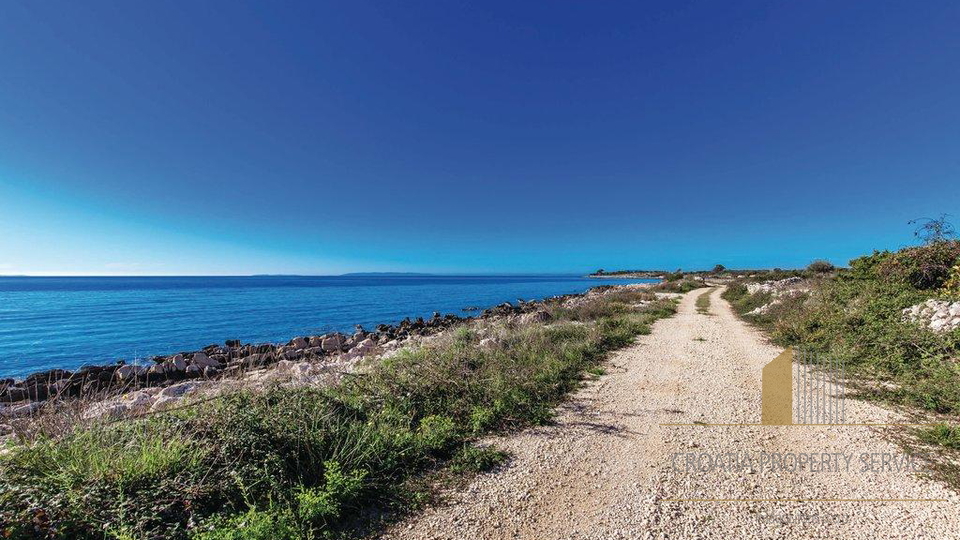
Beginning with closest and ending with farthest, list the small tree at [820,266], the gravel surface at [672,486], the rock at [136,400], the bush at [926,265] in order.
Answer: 1. the gravel surface at [672,486]
2. the rock at [136,400]
3. the bush at [926,265]
4. the small tree at [820,266]

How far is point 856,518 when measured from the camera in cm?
360

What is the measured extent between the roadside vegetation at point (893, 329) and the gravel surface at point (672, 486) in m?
1.03

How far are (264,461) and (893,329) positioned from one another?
14.3m

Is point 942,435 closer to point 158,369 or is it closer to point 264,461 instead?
point 264,461

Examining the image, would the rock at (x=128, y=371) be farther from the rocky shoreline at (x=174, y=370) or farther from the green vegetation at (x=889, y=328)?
the green vegetation at (x=889, y=328)

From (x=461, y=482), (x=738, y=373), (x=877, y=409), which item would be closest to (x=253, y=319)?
(x=461, y=482)

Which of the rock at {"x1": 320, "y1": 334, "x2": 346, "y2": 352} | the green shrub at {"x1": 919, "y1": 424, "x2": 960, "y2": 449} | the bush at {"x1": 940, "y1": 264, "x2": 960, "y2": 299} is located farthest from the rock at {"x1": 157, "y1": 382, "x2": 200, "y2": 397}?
the bush at {"x1": 940, "y1": 264, "x2": 960, "y2": 299}

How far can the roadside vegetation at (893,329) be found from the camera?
6.32 meters

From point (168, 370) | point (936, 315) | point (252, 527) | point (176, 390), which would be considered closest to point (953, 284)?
point (936, 315)

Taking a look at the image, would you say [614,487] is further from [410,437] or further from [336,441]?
[336,441]

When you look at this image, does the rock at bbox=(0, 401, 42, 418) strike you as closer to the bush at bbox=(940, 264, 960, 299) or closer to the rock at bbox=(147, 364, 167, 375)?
the rock at bbox=(147, 364, 167, 375)

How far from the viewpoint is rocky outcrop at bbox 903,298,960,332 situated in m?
8.27

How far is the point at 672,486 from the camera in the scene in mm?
4254

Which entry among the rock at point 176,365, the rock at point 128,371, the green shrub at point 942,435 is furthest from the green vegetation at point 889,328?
the rock at point 128,371
